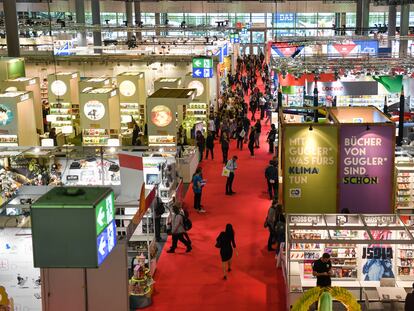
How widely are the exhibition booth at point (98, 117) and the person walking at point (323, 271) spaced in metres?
10.6

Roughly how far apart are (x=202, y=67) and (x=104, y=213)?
52.2 feet

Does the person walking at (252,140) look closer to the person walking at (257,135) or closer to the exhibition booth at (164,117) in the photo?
the person walking at (257,135)

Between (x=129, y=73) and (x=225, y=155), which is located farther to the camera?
(x=129, y=73)

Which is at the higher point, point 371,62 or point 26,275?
point 371,62

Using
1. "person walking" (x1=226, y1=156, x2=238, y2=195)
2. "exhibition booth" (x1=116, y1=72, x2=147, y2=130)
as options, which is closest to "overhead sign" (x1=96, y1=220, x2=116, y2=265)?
"person walking" (x1=226, y1=156, x2=238, y2=195)

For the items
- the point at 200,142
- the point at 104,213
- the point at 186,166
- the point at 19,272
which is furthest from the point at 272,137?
the point at 104,213

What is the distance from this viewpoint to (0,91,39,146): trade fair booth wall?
707 inches

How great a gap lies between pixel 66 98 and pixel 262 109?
30.1 ft

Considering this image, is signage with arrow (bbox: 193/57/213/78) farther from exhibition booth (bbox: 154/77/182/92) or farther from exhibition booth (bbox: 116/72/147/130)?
exhibition booth (bbox: 116/72/147/130)

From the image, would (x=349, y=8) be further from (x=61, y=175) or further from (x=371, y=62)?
(x=61, y=175)

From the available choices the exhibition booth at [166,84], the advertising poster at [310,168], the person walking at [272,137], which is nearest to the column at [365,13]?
the person walking at [272,137]

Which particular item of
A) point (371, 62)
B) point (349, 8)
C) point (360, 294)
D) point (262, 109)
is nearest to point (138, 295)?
point (360, 294)

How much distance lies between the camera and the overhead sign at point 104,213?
6164 mm

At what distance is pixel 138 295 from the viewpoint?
411 inches
